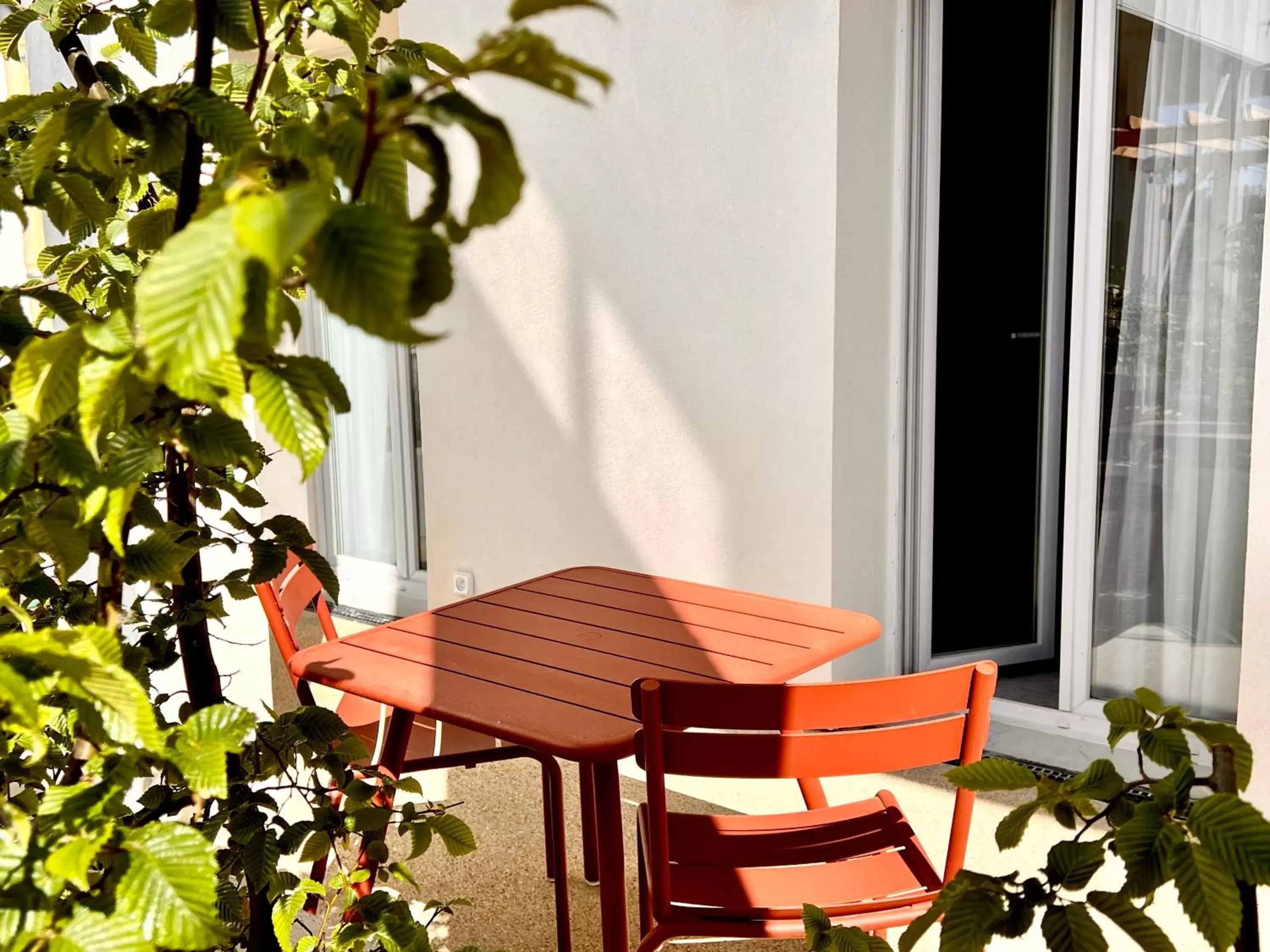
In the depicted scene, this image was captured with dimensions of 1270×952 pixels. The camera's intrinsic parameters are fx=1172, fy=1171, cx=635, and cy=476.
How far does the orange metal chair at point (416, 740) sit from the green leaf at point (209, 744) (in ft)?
5.49

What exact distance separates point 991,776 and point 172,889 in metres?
0.51

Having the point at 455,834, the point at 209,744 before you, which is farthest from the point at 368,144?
the point at 455,834

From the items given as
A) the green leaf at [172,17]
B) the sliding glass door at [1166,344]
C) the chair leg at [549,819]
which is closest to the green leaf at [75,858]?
the green leaf at [172,17]

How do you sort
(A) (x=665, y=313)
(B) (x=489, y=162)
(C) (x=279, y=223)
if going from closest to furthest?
(C) (x=279, y=223) → (B) (x=489, y=162) → (A) (x=665, y=313)

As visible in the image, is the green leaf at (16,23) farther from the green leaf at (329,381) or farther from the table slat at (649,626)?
the table slat at (649,626)

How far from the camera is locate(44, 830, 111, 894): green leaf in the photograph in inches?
25.1

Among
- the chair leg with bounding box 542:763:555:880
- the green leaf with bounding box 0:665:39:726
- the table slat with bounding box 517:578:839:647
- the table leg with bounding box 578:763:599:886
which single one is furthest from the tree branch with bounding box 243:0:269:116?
the table leg with bounding box 578:763:599:886

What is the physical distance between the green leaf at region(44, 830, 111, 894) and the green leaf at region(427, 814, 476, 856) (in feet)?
2.28

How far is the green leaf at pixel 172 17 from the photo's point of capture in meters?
0.89

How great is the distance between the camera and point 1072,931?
692 mm

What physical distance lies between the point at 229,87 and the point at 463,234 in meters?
0.76

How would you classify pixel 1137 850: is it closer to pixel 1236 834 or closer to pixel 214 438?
pixel 1236 834

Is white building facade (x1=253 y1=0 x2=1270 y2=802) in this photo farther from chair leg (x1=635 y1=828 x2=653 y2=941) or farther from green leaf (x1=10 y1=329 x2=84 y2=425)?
green leaf (x1=10 y1=329 x2=84 y2=425)

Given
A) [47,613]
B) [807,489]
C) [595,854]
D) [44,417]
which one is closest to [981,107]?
[807,489]
